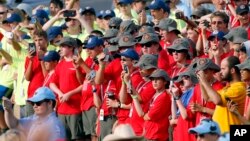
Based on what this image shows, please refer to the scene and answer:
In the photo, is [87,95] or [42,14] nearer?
[87,95]

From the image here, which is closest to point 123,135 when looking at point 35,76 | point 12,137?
point 12,137

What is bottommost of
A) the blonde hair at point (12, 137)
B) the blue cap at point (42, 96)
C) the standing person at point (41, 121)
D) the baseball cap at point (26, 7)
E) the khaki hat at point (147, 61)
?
the blonde hair at point (12, 137)

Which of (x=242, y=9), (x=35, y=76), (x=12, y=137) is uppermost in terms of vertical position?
(x=242, y=9)

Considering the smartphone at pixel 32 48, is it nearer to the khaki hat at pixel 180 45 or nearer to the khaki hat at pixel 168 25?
the khaki hat at pixel 168 25

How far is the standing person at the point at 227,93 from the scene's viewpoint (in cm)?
1562

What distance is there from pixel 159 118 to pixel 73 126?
2753 mm

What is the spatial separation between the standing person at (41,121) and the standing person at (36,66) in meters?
3.59

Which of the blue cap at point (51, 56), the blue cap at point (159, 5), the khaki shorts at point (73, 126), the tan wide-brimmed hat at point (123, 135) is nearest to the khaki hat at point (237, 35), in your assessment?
the blue cap at point (159, 5)

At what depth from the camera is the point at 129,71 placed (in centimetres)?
1767

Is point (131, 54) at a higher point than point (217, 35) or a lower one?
lower

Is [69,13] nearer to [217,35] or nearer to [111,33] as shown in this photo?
[111,33]

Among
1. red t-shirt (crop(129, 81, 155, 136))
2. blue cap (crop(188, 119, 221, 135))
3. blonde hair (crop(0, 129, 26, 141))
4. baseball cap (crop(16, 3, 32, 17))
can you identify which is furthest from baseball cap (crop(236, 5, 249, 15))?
baseball cap (crop(16, 3, 32, 17))

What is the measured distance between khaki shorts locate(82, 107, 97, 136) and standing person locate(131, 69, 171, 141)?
217cm

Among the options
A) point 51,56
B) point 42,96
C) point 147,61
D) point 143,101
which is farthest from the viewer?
point 51,56
